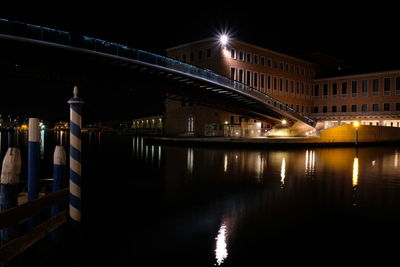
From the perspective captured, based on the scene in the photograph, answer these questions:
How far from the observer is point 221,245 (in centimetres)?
521

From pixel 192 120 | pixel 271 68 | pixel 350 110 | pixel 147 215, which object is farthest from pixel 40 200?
Result: pixel 350 110

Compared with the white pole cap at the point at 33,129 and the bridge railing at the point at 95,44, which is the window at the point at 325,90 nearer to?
the bridge railing at the point at 95,44

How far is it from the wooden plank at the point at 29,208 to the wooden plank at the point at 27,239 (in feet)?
0.85

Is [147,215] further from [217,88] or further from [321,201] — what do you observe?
[217,88]

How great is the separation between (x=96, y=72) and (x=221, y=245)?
23.4 m

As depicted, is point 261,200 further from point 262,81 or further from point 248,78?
point 262,81

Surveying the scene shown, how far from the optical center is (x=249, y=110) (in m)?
42.8

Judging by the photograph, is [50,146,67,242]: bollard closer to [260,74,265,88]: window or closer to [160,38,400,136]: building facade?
[160,38,400,136]: building facade

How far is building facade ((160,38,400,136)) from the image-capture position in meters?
49.9

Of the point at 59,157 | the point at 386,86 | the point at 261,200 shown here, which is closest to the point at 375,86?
the point at 386,86

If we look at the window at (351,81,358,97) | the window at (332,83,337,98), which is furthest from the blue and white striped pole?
the window at (332,83,337,98)

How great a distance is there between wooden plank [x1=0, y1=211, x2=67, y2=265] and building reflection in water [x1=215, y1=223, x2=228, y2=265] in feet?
7.57

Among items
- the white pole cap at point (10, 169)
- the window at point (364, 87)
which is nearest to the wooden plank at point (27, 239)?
the white pole cap at point (10, 169)

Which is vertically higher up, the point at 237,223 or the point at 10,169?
the point at 10,169
